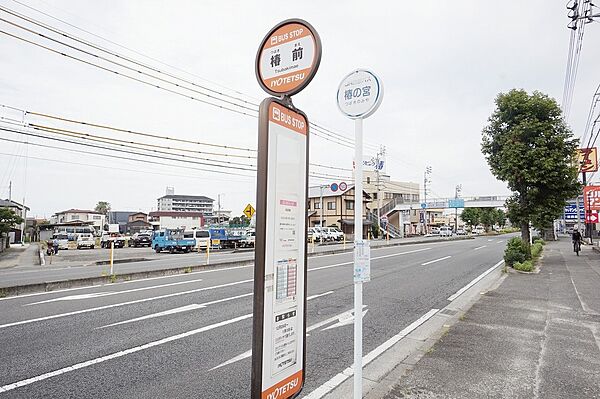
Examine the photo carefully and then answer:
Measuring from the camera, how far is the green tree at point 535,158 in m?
16.0

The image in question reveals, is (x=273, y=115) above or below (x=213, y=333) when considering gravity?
above

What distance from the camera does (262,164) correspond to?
2.46 meters

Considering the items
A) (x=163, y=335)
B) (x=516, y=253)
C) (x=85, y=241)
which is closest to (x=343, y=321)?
(x=163, y=335)

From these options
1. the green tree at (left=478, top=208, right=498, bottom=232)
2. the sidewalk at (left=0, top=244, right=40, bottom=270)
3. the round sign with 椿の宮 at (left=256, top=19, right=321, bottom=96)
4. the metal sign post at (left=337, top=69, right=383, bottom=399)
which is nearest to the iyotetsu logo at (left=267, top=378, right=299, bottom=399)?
the metal sign post at (left=337, top=69, right=383, bottom=399)

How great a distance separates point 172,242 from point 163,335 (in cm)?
2581

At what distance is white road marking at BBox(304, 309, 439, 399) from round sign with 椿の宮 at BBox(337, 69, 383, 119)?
306cm

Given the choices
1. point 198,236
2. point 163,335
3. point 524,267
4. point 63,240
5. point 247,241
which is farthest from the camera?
point 63,240

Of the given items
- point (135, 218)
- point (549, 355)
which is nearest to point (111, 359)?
point (549, 355)

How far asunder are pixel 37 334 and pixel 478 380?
684cm

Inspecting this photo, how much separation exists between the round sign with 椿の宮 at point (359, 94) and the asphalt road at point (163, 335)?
3.16m

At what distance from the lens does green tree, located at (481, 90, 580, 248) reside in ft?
52.6

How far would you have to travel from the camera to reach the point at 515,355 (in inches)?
204

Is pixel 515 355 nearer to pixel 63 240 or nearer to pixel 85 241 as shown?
pixel 85 241

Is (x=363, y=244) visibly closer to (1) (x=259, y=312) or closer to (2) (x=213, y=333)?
(1) (x=259, y=312)
